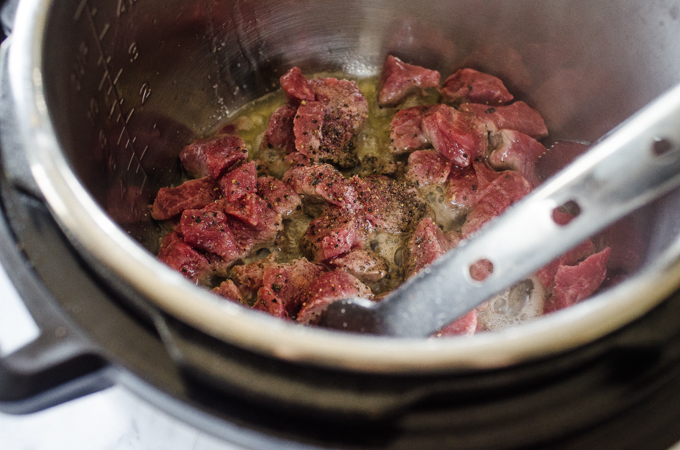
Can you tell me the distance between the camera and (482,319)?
1.87m

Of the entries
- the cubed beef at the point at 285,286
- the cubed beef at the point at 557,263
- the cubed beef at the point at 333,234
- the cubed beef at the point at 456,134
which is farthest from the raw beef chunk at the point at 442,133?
the cubed beef at the point at 285,286

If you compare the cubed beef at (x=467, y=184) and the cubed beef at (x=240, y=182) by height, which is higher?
the cubed beef at (x=467, y=184)

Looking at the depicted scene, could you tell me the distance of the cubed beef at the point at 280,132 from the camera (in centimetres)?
223

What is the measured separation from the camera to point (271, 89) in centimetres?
247

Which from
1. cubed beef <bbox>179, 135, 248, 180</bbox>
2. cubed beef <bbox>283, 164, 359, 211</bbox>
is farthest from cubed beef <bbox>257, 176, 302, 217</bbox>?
cubed beef <bbox>179, 135, 248, 180</bbox>

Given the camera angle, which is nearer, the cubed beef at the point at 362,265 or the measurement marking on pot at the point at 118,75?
the measurement marking on pot at the point at 118,75

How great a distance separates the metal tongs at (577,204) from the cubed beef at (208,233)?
0.96m

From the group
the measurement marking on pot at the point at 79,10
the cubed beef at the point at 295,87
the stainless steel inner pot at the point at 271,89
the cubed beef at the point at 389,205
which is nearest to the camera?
the stainless steel inner pot at the point at 271,89

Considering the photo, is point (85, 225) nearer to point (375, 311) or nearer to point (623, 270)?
point (375, 311)

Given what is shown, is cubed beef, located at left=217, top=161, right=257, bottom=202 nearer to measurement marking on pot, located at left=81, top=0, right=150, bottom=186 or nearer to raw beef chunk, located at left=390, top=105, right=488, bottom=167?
measurement marking on pot, located at left=81, top=0, right=150, bottom=186

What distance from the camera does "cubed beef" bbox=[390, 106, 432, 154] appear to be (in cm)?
222

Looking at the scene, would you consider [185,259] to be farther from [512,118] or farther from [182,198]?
[512,118]

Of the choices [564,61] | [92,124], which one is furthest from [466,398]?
[564,61]

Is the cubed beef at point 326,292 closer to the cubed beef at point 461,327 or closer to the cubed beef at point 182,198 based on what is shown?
the cubed beef at point 461,327
